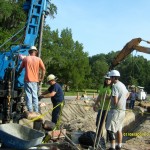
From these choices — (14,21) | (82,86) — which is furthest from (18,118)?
(82,86)

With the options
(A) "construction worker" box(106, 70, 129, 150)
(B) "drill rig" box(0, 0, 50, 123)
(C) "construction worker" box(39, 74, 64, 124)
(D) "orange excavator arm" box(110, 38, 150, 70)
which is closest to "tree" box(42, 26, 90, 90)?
(D) "orange excavator arm" box(110, 38, 150, 70)

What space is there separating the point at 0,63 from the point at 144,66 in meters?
34.9

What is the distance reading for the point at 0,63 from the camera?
12414 millimetres

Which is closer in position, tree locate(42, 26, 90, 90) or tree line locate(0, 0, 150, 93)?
tree line locate(0, 0, 150, 93)

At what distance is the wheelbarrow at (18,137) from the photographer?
646 centimetres

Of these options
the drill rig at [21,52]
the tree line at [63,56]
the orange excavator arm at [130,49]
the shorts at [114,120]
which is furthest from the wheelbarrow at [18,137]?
the tree line at [63,56]

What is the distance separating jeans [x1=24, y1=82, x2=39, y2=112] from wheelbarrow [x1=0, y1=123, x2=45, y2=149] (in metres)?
2.13

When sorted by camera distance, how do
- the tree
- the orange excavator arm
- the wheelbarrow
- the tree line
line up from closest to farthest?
1. the wheelbarrow
2. the orange excavator arm
3. the tree line
4. the tree

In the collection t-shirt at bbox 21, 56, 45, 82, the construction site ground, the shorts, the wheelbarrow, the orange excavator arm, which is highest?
the orange excavator arm

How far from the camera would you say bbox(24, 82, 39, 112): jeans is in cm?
941

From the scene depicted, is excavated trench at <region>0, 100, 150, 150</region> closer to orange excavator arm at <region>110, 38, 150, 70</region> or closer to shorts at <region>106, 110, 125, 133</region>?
shorts at <region>106, 110, 125, 133</region>

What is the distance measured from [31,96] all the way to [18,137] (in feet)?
9.17

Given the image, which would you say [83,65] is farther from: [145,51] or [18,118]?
[18,118]

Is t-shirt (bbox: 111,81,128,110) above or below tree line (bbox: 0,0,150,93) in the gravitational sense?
below
